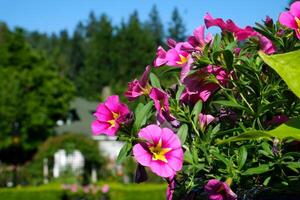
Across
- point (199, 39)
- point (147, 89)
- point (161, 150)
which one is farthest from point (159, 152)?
point (199, 39)

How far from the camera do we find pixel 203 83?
1437mm

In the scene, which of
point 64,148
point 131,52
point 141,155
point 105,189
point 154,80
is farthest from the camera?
point 131,52

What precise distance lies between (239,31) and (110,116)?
0.38 m

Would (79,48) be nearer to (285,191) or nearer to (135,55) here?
(135,55)

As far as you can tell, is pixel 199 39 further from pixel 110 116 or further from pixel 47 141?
pixel 47 141

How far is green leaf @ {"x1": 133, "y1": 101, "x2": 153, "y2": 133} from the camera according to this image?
1.32 metres

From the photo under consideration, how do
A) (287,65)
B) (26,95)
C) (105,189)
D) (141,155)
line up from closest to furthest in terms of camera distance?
(287,65) → (141,155) → (105,189) → (26,95)

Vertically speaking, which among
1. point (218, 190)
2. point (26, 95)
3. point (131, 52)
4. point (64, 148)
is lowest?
point (218, 190)

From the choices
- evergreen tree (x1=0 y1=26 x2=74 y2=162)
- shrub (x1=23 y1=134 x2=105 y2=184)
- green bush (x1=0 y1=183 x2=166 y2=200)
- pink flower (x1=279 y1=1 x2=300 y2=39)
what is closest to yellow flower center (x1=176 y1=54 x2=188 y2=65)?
pink flower (x1=279 y1=1 x2=300 y2=39)

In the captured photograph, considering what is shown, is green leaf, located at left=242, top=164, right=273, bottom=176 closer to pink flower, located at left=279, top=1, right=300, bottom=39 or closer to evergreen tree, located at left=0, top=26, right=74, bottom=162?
pink flower, located at left=279, top=1, right=300, bottom=39

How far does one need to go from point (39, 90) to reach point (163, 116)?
1464 inches

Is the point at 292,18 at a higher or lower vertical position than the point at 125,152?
higher

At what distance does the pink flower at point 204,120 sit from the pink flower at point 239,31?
0.71ft

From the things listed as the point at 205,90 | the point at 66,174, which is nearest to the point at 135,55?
the point at 66,174
